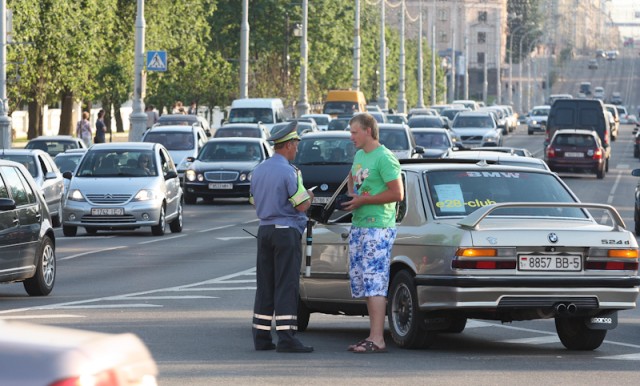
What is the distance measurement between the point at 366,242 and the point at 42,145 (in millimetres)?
28297

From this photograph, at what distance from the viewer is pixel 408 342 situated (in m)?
12.6

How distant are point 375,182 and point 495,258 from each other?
3.57ft

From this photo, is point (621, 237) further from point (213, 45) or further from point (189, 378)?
point (213, 45)

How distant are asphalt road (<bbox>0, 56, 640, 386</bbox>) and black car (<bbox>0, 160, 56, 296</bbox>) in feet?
0.85

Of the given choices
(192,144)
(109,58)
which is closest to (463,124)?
(109,58)

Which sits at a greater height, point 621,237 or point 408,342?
point 621,237

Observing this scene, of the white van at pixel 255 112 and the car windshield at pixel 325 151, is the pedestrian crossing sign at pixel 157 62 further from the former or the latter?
the car windshield at pixel 325 151

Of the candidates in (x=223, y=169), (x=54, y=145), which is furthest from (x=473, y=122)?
(x=54, y=145)

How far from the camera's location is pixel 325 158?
1176 inches

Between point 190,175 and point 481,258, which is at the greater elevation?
point 481,258

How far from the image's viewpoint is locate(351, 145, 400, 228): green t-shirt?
40.3ft

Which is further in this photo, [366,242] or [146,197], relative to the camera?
[146,197]

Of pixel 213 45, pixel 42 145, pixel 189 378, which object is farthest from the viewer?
pixel 213 45

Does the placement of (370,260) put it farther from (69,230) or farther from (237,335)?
(69,230)
